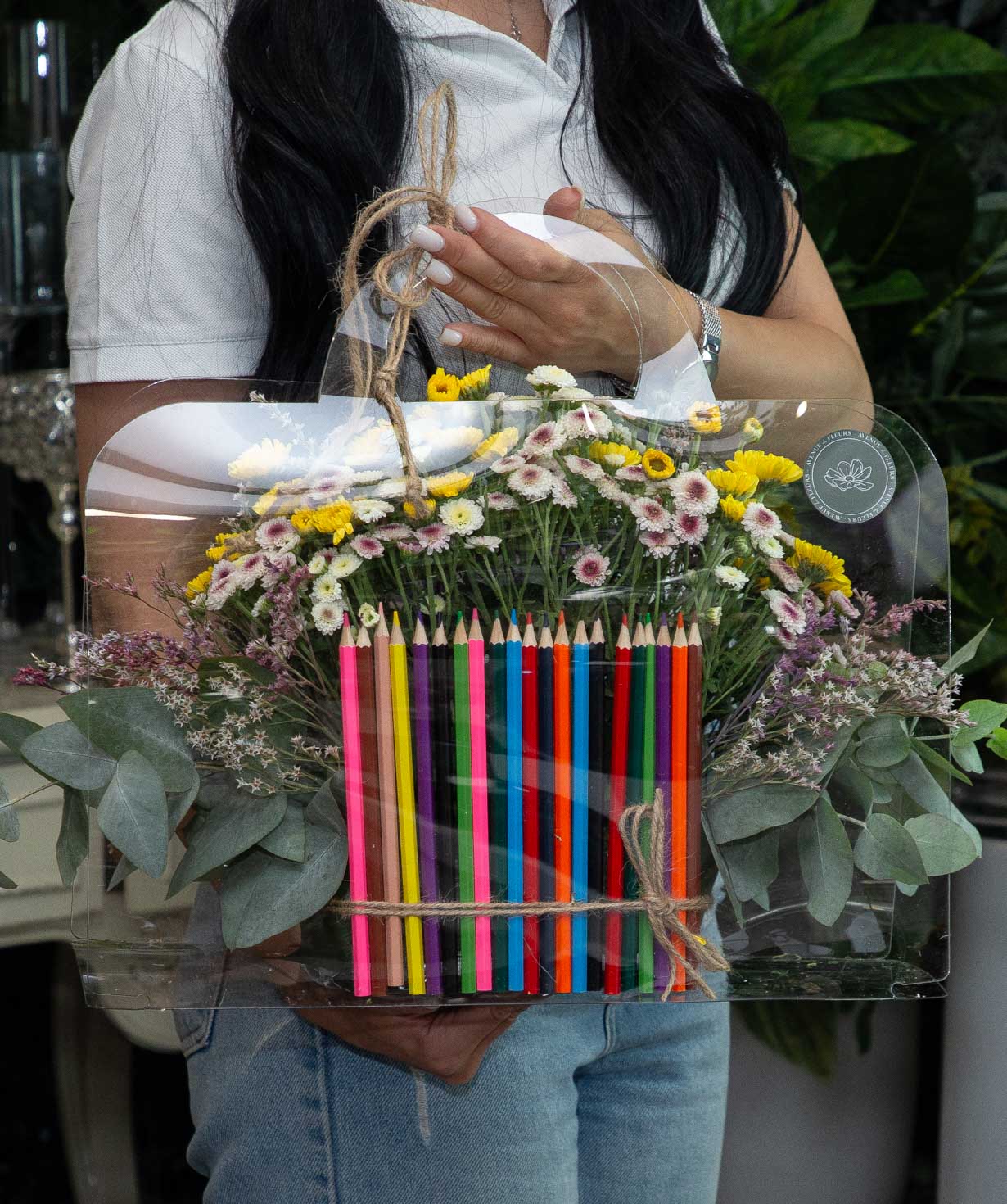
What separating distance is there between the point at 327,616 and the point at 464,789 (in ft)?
0.32

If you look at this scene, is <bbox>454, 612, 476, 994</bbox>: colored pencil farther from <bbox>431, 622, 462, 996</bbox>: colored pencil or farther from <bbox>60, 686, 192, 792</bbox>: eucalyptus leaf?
<bbox>60, 686, 192, 792</bbox>: eucalyptus leaf

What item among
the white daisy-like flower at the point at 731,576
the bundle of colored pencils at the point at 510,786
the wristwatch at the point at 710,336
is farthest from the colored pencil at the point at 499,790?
the wristwatch at the point at 710,336

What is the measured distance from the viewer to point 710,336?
26.6 inches

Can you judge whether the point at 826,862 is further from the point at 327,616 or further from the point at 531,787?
the point at 327,616

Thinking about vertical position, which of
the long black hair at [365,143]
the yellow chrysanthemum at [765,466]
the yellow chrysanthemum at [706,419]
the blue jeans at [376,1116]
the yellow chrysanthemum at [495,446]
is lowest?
the blue jeans at [376,1116]

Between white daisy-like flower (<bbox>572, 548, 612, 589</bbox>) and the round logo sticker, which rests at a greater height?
the round logo sticker

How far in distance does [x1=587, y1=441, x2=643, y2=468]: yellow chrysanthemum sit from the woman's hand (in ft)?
0.28

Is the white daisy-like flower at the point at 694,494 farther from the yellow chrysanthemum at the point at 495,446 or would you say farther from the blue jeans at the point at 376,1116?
the blue jeans at the point at 376,1116

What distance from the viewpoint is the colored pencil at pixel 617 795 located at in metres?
0.54

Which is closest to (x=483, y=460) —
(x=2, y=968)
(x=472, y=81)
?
(x=472, y=81)

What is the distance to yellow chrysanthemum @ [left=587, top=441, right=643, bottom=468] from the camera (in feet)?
1.82

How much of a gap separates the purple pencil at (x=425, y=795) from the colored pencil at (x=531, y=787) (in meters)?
0.04

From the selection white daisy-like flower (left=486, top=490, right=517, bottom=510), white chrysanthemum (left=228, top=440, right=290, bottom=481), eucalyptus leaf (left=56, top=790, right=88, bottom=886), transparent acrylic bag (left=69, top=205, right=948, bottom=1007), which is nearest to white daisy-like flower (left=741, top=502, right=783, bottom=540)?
transparent acrylic bag (left=69, top=205, right=948, bottom=1007)

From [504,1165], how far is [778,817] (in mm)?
268
